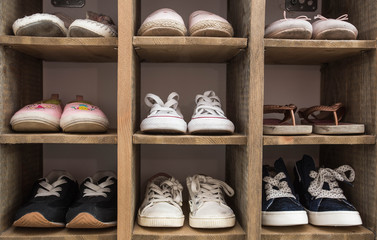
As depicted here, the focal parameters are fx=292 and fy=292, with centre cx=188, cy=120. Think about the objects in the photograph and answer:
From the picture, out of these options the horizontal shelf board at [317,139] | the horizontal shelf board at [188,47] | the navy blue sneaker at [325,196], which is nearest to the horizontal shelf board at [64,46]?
the horizontal shelf board at [188,47]

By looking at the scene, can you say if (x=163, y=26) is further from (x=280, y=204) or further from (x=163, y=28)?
(x=280, y=204)

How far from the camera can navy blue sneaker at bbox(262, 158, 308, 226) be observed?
948 mm

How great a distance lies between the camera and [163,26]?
92 centimetres

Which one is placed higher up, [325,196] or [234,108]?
[234,108]

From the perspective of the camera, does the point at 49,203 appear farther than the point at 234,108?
No

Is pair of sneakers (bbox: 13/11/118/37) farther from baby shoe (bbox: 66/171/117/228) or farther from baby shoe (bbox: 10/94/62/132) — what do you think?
baby shoe (bbox: 66/171/117/228)

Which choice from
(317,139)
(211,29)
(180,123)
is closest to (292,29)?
(211,29)

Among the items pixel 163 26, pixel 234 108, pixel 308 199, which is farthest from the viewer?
pixel 234 108

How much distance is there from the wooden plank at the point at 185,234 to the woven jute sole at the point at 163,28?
0.63 m

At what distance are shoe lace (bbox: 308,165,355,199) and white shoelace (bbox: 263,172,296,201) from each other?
0.30ft

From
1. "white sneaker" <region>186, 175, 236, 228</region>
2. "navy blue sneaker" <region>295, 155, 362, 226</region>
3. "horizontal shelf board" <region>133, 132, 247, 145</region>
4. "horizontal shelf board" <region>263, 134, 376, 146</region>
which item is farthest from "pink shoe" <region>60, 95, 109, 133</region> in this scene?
"navy blue sneaker" <region>295, 155, 362, 226</region>

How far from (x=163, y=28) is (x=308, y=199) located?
2.55 ft

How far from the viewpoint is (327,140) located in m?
0.95

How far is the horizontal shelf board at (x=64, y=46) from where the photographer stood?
37.0 inches
